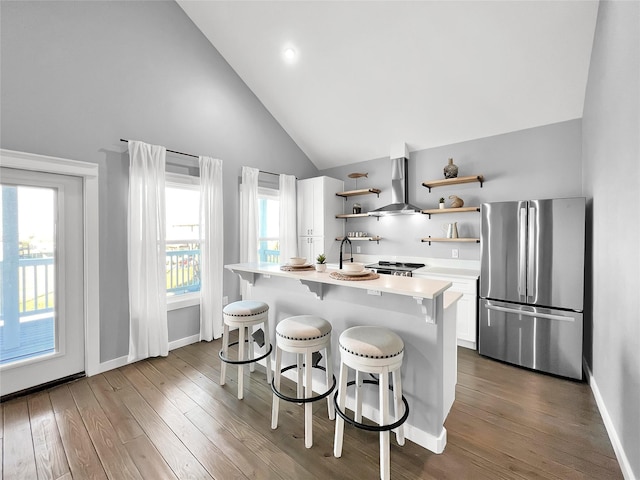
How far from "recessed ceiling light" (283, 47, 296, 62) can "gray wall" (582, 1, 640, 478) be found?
119 inches

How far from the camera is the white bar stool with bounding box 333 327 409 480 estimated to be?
160 centimetres

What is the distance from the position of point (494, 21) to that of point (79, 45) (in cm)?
408

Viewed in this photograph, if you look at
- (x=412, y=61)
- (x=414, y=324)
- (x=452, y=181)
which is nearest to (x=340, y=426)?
(x=414, y=324)

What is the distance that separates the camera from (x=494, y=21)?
8.72 feet

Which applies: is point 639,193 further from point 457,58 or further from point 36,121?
point 36,121

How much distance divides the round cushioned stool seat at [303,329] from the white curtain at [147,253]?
6.58 ft

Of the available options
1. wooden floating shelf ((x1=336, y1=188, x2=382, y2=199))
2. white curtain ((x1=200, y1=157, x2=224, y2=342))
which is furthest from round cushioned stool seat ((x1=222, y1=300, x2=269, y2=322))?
wooden floating shelf ((x1=336, y1=188, x2=382, y2=199))

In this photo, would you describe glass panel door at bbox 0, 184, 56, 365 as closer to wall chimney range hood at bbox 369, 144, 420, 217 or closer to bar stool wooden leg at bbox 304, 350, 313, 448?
bar stool wooden leg at bbox 304, 350, 313, 448

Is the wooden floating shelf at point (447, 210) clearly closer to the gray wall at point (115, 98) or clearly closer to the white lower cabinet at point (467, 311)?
the white lower cabinet at point (467, 311)

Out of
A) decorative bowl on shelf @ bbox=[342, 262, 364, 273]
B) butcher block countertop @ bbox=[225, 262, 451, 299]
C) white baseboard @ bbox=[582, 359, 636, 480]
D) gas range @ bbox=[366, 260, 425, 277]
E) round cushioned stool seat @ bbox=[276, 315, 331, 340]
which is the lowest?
white baseboard @ bbox=[582, 359, 636, 480]

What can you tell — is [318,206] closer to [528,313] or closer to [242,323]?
[242,323]

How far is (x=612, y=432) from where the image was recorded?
191 centimetres

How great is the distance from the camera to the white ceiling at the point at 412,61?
268cm

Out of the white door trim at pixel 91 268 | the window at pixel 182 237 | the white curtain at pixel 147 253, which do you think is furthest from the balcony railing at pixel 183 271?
the white door trim at pixel 91 268
